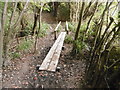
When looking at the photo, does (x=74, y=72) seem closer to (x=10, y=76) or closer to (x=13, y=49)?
(x=10, y=76)

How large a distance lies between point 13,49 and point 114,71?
11.1 ft

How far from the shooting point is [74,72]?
3.13m

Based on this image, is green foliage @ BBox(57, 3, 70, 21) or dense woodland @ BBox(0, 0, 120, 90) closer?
dense woodland @ BBox(0, 0, 120, 90)

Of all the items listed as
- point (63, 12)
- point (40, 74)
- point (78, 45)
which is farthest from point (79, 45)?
point (63, 12)

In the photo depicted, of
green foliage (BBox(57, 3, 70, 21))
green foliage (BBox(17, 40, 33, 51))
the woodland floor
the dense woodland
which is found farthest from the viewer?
green foliage (BBox(57, 3, 70, 21))

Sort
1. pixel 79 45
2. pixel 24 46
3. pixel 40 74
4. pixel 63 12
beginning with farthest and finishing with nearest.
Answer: pixel 63 12
pixel 24 46
pixel 79 45
pixel 40 74

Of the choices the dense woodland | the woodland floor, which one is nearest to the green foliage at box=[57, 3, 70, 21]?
the dense woodland

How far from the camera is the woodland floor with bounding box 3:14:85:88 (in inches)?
104

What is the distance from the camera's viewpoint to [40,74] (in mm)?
2998

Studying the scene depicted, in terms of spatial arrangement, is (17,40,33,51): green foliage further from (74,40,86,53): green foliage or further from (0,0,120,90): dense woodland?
(74,40,86,53): green foliage

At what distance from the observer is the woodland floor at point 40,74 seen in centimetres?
265

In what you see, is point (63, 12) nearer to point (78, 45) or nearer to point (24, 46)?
point (24, 46)

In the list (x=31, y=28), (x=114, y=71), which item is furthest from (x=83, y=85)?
(x=31, y=28)

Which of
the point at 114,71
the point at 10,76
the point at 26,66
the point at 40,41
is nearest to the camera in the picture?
the point at 114,71
